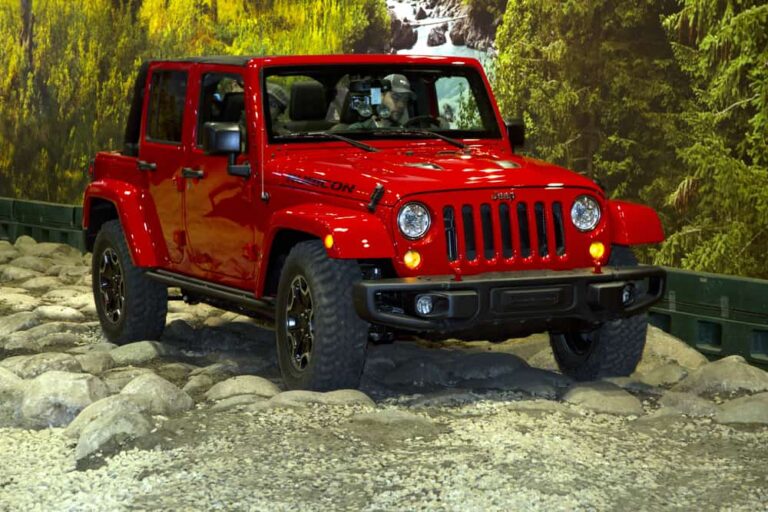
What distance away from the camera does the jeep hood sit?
287 inches

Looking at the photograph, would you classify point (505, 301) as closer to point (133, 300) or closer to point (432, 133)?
point (432, 133)

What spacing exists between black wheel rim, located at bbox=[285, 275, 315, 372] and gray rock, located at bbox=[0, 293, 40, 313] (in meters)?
4.29

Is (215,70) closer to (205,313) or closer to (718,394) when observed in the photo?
(205,313)

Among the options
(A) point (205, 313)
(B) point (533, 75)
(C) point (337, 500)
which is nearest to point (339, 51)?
(B) point (533, 75)

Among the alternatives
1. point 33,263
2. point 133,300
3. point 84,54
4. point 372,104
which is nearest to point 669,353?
point 372,104

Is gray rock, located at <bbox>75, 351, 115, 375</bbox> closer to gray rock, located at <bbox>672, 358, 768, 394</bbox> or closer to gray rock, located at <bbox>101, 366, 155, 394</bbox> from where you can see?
gray rock, located at <bbox>101, 366, 155, 394</bbox>

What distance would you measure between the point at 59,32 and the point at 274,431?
12.2m

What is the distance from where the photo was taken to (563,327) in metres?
7.55

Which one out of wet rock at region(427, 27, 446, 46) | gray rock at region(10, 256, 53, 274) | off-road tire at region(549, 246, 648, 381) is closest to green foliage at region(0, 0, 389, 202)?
wet rock at region(427, 27, 446, 46)

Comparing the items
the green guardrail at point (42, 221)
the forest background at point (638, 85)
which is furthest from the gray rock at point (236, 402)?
the green guardrail at point (42, 221)

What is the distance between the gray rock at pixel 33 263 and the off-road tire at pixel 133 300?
163 inches

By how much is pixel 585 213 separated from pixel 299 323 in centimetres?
161

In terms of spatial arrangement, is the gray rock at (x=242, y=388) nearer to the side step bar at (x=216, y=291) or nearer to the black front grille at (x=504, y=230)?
the side step bar at (x=216, y=291)

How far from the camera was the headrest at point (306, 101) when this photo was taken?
8305 mm
